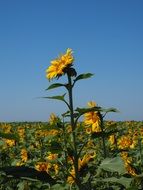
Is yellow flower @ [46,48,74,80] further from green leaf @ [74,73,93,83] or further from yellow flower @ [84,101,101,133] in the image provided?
yellow flower @ [84,101,101,133]

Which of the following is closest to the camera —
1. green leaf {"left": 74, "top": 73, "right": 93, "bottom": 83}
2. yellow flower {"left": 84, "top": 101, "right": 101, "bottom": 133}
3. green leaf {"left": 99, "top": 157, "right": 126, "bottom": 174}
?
green leaf {"left": 99, "top": 157, "right": 126, "bottom": 174}

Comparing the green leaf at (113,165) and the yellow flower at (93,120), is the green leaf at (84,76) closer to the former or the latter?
the green leaf at (113,165)

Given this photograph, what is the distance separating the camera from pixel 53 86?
3.62 metres

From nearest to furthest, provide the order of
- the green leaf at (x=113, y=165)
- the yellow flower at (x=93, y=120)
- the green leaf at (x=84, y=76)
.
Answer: the green leaf at (x=113, y=165)
the green leaf at (x=84, y=76)
the yellow flower at (x=93, y=120)

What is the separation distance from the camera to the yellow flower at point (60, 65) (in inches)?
159

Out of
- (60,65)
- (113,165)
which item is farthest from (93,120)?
(113,165)

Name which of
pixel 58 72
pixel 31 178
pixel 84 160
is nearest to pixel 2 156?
pixel 84 160

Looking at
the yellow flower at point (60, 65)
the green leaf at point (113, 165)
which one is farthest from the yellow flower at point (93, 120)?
the green leaf at point (113, 165)

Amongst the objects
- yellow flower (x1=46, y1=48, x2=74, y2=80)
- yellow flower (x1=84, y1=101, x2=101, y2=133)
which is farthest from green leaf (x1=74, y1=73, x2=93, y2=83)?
yellow flower (x1=84, y1=101, x2=101, y2=133)

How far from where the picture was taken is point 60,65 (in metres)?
4.12

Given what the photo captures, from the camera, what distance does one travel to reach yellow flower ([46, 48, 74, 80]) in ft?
13.3

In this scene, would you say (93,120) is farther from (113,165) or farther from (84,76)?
(113,165)

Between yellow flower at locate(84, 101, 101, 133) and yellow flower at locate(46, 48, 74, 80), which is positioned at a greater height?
yellow flower at locate(46, 48, 74, 80)

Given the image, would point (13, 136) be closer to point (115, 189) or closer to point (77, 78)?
point (77, 78)
